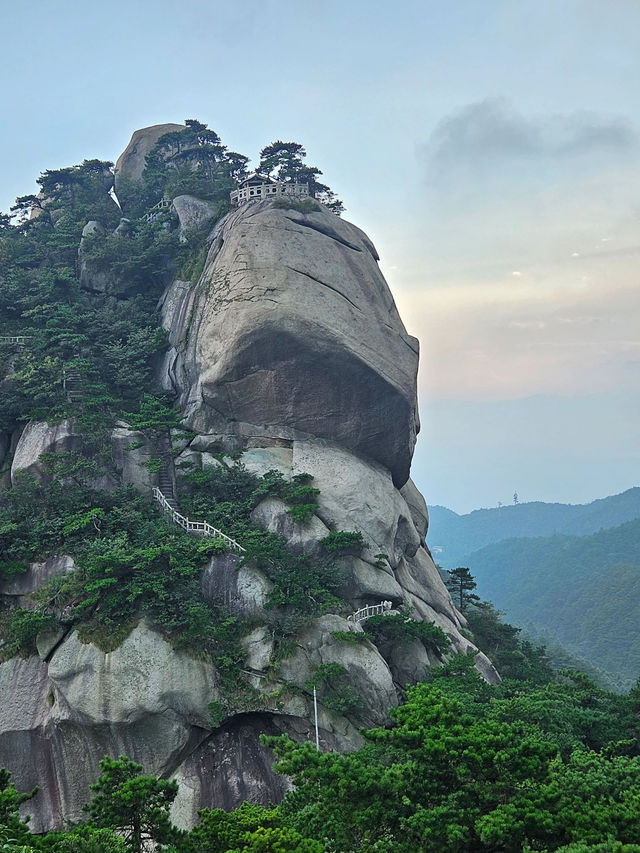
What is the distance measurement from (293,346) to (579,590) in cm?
10585

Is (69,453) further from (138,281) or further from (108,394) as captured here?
(138,281)

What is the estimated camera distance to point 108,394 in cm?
2711

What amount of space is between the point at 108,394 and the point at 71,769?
1327 cm

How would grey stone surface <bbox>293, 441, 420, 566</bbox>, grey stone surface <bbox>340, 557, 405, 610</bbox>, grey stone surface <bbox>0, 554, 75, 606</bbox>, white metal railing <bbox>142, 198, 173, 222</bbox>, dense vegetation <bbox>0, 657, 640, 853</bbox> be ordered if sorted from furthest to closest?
white metal railing <bbox>142, 198, 173, 222</bbox> → grey stone surface <bbox>293, 441, 420, 566</bbox> → grey stone surface <bbox>340, 557, 405, 610</bbox> → grey stone surface <bbox>0, 554, 75, 606</bbox> → dense vegetation <bbox>0, 657, 640, 853</bbox>

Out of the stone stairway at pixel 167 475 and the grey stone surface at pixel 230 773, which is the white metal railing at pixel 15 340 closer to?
the stone stairway at pixel 167 475

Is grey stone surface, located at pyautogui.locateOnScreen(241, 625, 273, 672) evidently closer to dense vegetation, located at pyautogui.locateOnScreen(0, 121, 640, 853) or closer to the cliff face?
the cliff face

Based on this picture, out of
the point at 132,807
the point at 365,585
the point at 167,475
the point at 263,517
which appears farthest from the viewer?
the point at 167,475

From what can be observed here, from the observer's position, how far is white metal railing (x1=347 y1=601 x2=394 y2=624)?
22500mm

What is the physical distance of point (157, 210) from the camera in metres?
35.6

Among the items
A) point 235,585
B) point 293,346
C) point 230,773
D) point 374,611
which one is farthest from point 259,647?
point 293,346

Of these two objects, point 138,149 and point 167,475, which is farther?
point 138,149

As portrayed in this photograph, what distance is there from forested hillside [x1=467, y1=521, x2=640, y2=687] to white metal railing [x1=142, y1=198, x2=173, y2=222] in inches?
2253

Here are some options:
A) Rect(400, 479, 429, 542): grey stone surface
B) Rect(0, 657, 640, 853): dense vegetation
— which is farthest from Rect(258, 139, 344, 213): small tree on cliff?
Rect(0, 657, 640, 853): dense vegetation

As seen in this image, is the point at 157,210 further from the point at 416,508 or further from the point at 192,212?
the point at 416,508
